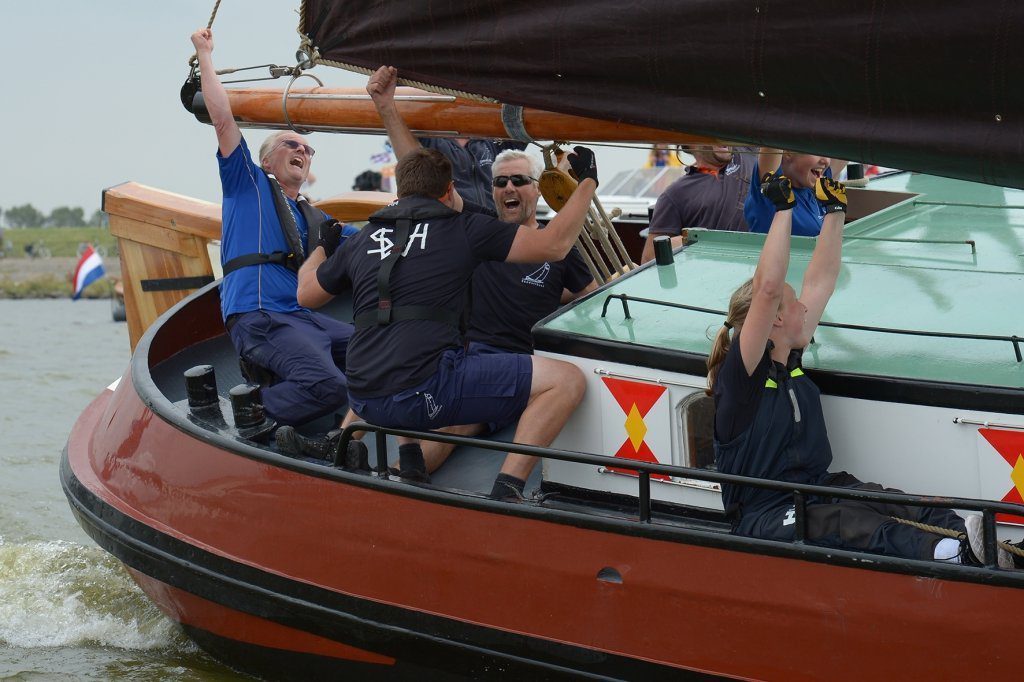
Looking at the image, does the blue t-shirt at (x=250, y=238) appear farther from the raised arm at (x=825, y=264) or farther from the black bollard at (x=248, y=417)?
the raised arm at (x=825, y=264)

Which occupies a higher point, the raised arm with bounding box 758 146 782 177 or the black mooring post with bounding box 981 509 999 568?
the raised arm with bounding box 758 146 782 177

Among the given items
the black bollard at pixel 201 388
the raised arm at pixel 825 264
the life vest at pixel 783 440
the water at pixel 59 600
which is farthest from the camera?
the water at pixel 59 600

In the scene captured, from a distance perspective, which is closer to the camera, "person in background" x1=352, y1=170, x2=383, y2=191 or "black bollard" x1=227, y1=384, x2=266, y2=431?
"black bollard" x1=227, y1=384, x2=266, y2=431

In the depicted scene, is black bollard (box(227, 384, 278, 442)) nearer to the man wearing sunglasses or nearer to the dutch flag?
the man wearing sunglasses

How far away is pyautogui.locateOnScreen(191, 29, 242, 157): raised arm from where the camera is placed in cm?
568

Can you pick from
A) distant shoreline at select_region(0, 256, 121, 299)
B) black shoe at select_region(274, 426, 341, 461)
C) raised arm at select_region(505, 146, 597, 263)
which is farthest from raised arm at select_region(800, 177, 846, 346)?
distant shoreline at select_region(0, 256, 121, 299)

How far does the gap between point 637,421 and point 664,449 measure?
14 centimetres

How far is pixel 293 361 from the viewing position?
5789 millimetres

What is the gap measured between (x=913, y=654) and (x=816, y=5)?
193 cm

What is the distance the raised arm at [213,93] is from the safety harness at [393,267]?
1.25m

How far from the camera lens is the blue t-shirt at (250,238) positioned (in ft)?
19.7

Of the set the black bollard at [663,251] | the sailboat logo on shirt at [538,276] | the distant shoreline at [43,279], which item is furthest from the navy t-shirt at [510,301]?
the distant shoreline at [43,279]

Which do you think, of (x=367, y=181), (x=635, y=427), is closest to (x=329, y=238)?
(x=635, y=427)

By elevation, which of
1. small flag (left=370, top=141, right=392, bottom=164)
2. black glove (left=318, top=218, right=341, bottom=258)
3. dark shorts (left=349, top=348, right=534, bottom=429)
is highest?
black glove (left=318, top=218, right=341, bottom=258)
